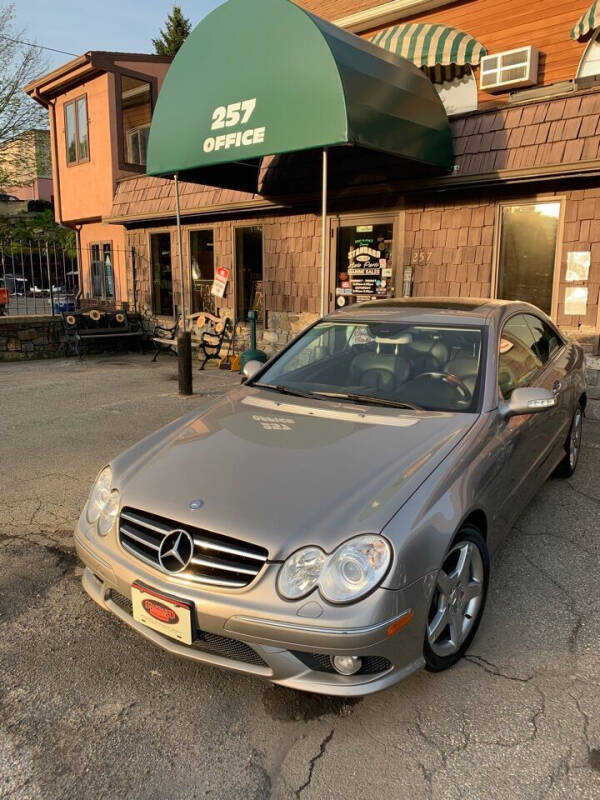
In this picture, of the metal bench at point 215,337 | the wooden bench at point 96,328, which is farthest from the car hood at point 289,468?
the wooden bench at point 96,328

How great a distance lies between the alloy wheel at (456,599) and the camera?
7.93ft

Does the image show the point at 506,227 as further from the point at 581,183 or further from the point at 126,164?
the point at 126,164

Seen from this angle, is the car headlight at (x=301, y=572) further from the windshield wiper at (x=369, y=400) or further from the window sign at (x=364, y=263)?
the window sign at (x=364, y=263)

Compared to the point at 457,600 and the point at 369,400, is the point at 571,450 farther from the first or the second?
the point at 457,600

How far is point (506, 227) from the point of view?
7.95m

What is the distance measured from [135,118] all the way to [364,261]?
31.5 feet

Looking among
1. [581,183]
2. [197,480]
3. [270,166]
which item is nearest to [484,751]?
[197,480]

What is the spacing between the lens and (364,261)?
932 cm

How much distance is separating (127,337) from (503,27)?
9.06 m

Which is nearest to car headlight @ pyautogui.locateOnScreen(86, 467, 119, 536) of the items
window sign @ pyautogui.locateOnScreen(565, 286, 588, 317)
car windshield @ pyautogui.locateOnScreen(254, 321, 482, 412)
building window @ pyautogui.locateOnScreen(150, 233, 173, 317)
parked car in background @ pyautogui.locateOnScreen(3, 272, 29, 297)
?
car windshield @ pyautogui.locateOnScreen(254, 321, 482, 412)

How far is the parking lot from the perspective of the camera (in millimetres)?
2016

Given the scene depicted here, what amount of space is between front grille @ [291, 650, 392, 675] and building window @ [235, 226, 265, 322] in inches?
362

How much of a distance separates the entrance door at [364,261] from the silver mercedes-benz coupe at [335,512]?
560cm

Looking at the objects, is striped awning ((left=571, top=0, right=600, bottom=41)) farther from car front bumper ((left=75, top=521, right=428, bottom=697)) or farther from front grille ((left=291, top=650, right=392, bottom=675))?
front grille ((left=291, top=650, right=392, bottom=675))
